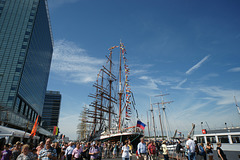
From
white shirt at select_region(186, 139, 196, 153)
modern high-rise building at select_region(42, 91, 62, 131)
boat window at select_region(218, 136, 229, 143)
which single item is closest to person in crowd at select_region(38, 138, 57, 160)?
white shirt at select_region(186, 139, 196, 153)

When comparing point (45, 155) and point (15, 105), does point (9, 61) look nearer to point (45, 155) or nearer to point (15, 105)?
point (15, 105)

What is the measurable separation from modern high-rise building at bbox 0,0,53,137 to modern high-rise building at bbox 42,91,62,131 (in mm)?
57685

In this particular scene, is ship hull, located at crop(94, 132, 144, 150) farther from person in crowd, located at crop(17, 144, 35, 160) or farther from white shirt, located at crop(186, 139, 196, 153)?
person in crowd, located at crop(17, 144, 35, 160)

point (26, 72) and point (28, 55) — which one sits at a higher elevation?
point (28, 55)

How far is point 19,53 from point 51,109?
274 ft

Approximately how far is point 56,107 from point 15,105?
3353 inches

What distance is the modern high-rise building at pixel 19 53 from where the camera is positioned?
44.4 m

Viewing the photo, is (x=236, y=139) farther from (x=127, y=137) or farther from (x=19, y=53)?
(x=19, y=53)

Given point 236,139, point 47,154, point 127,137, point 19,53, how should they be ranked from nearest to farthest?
point 47,154
point 236,139
point 127,137
point 19,53

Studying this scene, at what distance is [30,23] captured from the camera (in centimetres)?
5616

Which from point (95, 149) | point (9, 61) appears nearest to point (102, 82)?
point (9, 61)

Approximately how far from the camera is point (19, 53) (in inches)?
1946

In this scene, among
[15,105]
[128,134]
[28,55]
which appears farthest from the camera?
[28,55]

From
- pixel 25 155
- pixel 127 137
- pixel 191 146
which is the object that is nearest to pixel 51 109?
pixel 127 137
